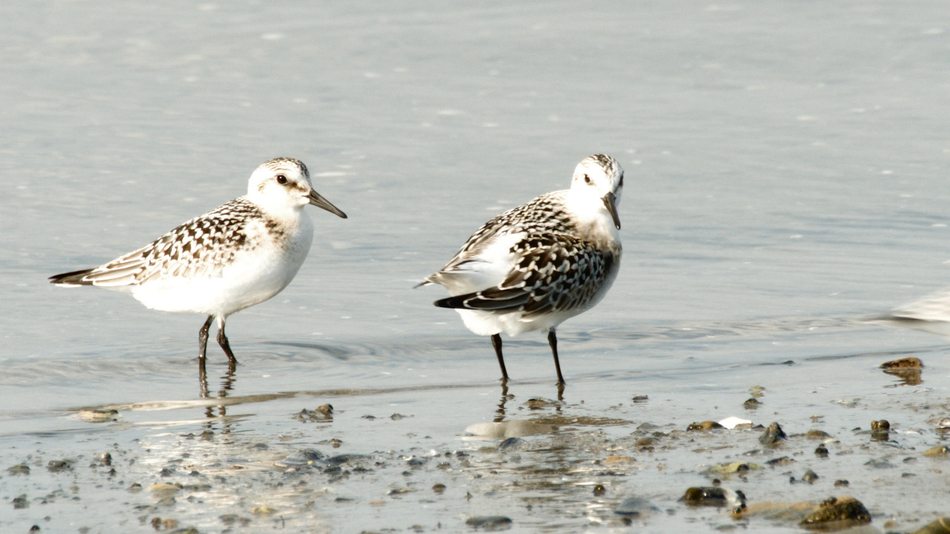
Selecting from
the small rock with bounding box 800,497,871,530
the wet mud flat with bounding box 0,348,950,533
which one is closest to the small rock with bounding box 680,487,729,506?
the wet mud flat with bounding box 0,348,950,533

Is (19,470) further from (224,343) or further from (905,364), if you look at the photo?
(905,364)

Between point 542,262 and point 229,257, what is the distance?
6.40ft

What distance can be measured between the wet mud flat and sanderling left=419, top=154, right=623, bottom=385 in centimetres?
47

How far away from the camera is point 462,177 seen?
40.8ft

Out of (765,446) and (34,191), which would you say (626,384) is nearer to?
(765,446)

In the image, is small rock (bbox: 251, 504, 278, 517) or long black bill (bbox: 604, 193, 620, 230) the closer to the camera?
small rock (bbox: 251, 504, 278, 517)

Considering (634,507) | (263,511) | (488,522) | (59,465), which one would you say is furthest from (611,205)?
(59,465)

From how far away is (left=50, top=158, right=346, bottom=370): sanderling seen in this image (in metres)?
7.41

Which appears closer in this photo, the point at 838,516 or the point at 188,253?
the point at 838,516

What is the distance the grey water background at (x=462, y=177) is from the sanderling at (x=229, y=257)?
482 mm

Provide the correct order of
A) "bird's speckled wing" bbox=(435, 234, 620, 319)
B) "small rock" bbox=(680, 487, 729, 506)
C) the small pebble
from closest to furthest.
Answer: "small rock" bbox=(680, 487, 729, 506)
the small pebble
"bird's speckled wing" bbox=(435, 234, 620, 319)

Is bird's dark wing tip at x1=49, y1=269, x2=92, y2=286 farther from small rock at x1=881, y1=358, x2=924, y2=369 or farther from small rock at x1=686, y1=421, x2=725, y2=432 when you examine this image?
small rock at x1=881, y1=358, x2=924, y2=369

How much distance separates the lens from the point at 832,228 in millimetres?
11070

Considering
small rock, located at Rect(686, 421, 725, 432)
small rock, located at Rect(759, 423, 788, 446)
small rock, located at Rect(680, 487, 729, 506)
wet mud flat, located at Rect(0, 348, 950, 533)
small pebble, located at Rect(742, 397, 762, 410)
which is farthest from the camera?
small pebble, located at Rect(742, 397, 762, 410)
